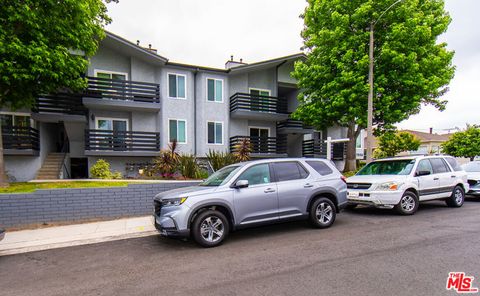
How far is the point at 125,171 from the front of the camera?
46.8ft

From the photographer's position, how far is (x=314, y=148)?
19.2m

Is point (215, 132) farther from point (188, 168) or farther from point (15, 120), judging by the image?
point (15, 120)

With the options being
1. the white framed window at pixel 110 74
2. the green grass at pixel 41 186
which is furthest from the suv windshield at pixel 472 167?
the white framed window at pixel 110 74

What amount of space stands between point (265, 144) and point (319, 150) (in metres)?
5.32

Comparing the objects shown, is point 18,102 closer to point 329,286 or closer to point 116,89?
point 116,89

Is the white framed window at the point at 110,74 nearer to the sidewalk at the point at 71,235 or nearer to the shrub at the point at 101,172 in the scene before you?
the shrub at the point at 101,172

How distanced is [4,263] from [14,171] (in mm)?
10051

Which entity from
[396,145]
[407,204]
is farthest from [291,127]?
[396,145]

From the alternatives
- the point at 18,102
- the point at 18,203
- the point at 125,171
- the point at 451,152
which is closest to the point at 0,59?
the point at 18,102

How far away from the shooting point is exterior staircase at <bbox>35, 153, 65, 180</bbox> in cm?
1246

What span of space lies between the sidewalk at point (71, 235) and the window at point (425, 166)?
8514mm

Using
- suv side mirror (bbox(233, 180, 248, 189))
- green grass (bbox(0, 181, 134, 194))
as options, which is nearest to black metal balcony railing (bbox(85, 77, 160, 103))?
green grass (bbox(0, 181, 134, 194))

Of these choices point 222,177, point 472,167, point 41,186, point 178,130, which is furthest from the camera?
point 178,130

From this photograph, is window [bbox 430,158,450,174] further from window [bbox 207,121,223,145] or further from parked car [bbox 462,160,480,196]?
window [bbox 207,121,223,145]
